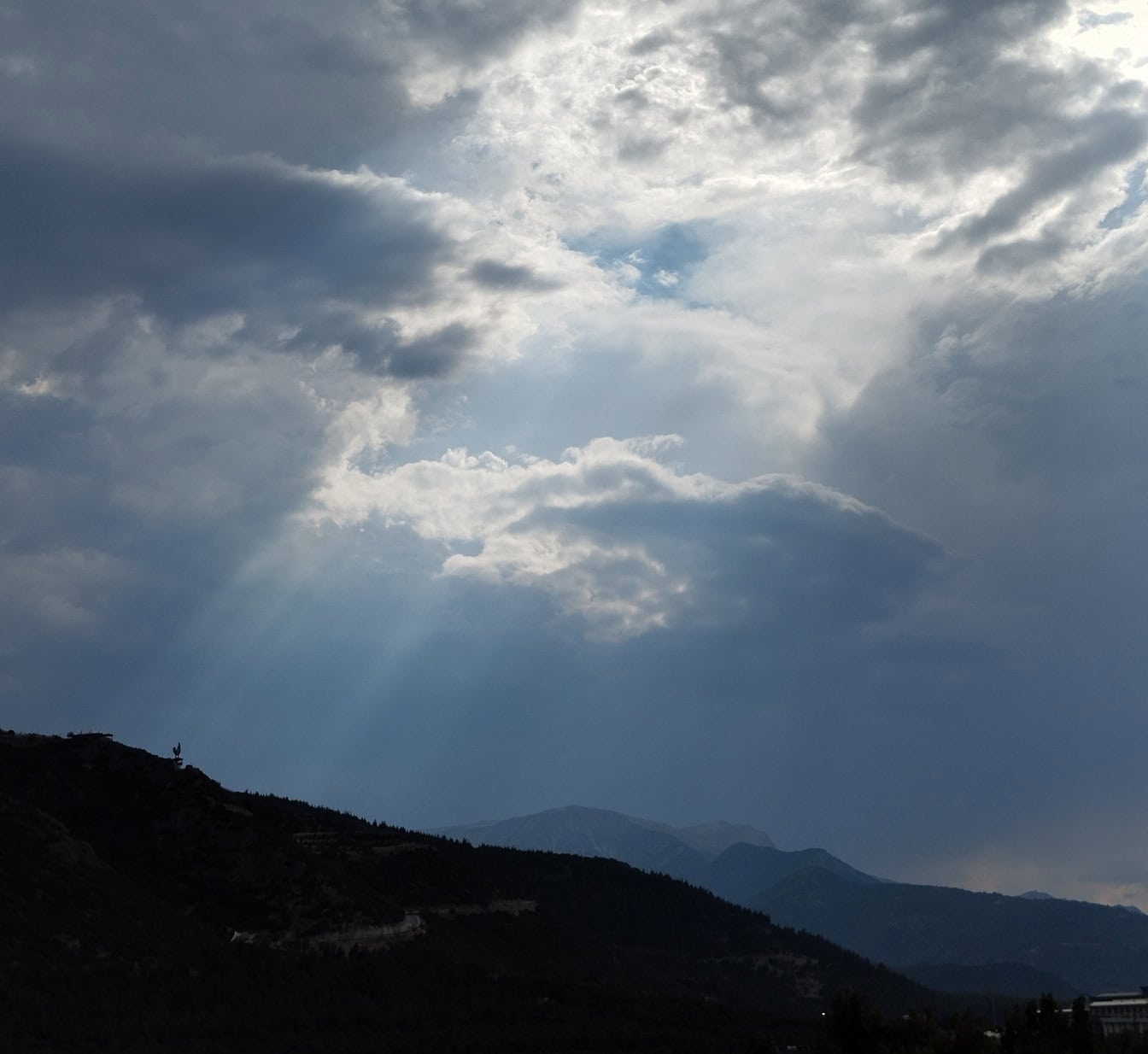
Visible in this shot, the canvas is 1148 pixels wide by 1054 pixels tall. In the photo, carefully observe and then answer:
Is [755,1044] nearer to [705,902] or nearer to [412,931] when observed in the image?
[412,931]

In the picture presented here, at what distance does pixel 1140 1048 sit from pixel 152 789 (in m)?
89.9

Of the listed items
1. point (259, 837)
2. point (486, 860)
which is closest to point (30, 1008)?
point (259, 837)

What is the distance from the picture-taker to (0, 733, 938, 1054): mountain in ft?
321

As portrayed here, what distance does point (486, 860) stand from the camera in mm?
192125

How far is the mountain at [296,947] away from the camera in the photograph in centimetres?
9794

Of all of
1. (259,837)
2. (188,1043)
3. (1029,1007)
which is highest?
(259,837)

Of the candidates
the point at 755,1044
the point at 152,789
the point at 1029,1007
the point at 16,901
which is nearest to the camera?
the point at 755,1044

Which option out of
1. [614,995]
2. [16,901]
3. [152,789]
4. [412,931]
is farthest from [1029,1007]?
[152,789]

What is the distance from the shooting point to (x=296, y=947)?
4594 inches

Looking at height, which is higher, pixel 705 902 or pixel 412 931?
pixel 705 902

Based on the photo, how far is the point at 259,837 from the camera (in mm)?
131250

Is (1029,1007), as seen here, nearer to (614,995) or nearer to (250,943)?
(614,995)

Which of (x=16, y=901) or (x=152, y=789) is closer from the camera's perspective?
(x=16, y=901)

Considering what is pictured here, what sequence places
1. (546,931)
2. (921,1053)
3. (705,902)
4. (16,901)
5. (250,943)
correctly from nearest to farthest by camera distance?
(921,1053), (16,901), (250,943), (546,931), (705,902)
